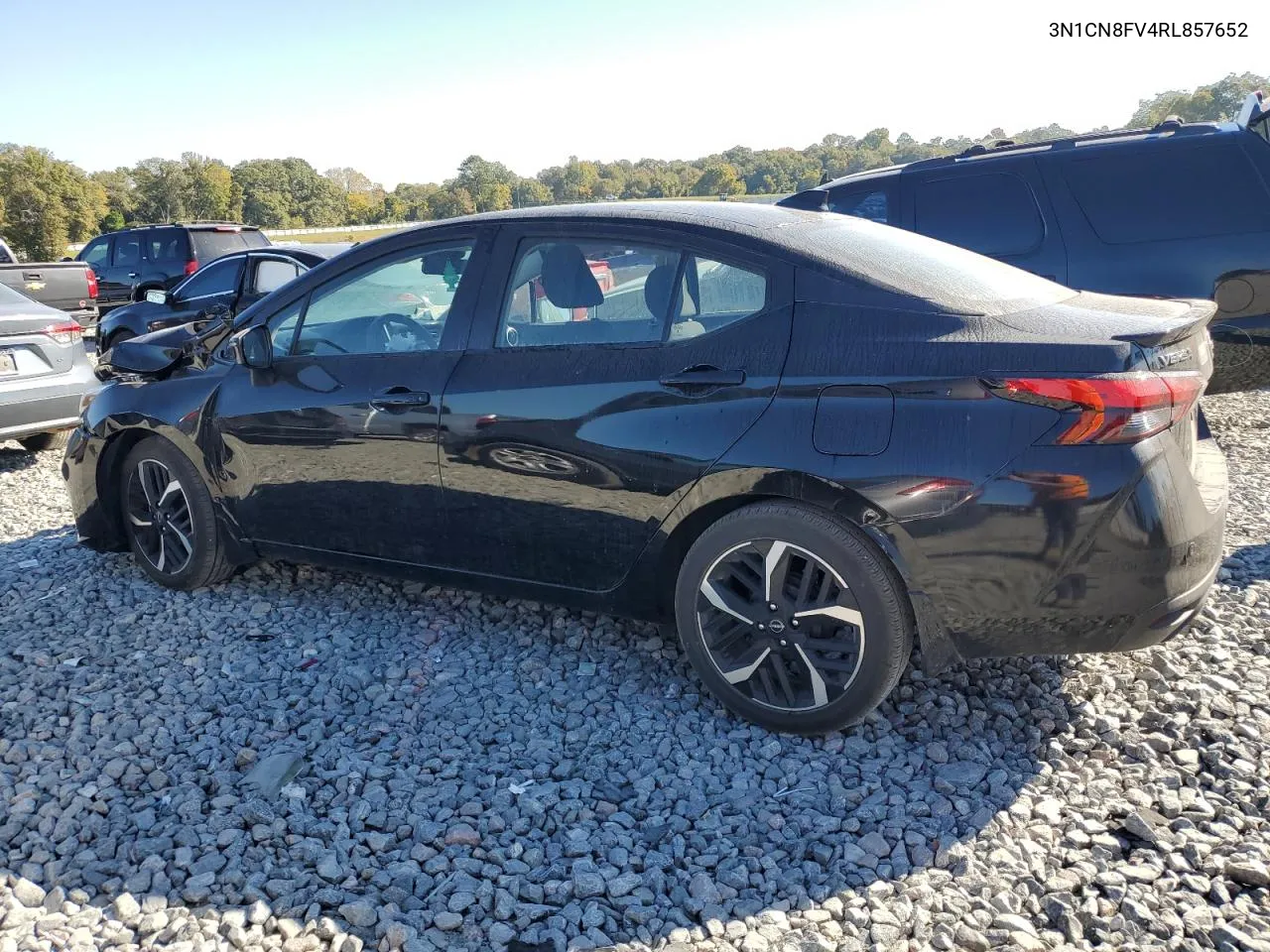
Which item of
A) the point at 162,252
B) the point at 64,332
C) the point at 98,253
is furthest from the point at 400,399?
the point at 98,253

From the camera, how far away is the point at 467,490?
3.72 metres

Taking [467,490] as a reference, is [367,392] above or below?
above

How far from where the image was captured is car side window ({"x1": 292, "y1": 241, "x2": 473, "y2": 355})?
3906 millimetres

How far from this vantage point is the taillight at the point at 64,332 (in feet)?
25.4

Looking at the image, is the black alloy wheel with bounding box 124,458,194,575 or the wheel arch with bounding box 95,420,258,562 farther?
the black alloy wheel with bounding box 124,458,194,575

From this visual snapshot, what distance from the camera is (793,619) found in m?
3.15

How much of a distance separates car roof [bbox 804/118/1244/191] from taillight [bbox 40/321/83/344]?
5.74 metres

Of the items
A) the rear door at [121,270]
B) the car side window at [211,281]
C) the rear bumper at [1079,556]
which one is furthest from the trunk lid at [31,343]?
the rear door at [121,270]

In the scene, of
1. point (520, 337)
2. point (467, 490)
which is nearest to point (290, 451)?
point (467, 490)

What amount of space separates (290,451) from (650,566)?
5.60 feet

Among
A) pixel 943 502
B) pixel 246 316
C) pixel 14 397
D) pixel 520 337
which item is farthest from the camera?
pixel 14 397

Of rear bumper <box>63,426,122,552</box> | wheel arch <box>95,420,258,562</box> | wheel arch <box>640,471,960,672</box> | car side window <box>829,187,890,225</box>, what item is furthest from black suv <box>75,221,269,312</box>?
wheel arch <box>640,471,960,672</box>

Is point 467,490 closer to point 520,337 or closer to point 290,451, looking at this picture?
point 520,337

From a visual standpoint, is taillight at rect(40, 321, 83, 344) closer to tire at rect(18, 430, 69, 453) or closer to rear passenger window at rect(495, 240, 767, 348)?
tire at rect(18, 430, 69, 453)
